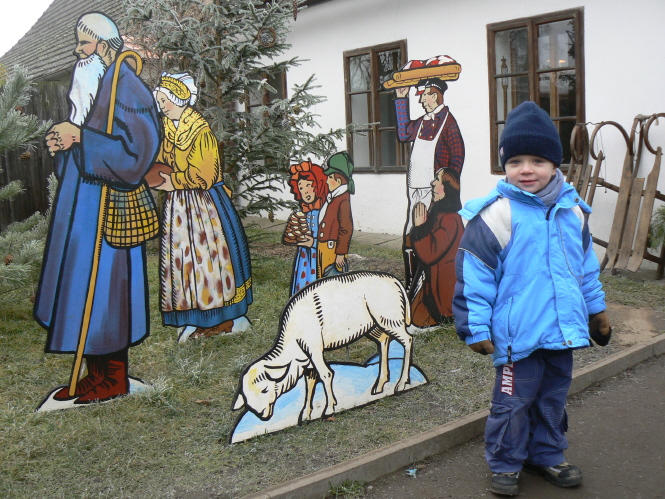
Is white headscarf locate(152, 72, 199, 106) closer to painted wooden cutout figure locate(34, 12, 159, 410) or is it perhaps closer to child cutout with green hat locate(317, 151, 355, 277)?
painted wooden cutout figure locate(34, 12, 159, 410)

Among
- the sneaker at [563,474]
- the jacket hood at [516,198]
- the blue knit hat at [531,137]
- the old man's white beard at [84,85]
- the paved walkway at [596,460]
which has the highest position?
the old man's white beard at [84,85]

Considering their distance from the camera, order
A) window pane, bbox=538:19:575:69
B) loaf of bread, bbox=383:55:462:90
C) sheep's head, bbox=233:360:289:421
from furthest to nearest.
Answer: window pane, bbox=538:19:575:69
loaf of bread, bbox=383:55:462:90
sheep's head, bbox=233:360:289:421

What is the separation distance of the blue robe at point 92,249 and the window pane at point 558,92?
20.6ft

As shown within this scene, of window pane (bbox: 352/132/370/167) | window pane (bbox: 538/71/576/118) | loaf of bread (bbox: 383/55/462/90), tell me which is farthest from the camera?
window pane (bbox: 352/132/370/167)

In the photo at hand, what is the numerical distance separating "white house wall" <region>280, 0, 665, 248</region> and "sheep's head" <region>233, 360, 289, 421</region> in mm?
6208

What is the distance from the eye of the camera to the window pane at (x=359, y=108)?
12.2 meters

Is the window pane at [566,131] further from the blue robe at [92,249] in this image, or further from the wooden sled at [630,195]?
the blue robe at [92,249]

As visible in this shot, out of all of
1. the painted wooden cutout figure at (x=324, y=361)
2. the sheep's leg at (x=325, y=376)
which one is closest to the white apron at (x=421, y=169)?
the painted wooden cutout figure at (x=324, y=361)

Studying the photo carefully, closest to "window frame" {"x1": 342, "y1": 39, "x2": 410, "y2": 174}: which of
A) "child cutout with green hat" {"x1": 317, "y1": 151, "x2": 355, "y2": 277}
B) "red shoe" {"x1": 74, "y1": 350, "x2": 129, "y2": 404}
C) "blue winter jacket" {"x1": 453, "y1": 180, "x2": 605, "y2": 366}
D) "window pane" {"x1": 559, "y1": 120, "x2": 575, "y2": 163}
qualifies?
"window pane" {"x1": 559, "y1": 120, "x2": 575, "y2": 163}

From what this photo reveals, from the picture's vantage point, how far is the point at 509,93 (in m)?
9.78

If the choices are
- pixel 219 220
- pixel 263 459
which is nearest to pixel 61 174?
pixel 219 220

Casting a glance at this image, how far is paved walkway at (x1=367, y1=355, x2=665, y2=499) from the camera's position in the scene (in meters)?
3.56

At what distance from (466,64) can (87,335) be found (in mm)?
7565

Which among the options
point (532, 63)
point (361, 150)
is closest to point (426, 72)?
point (532, 63)
